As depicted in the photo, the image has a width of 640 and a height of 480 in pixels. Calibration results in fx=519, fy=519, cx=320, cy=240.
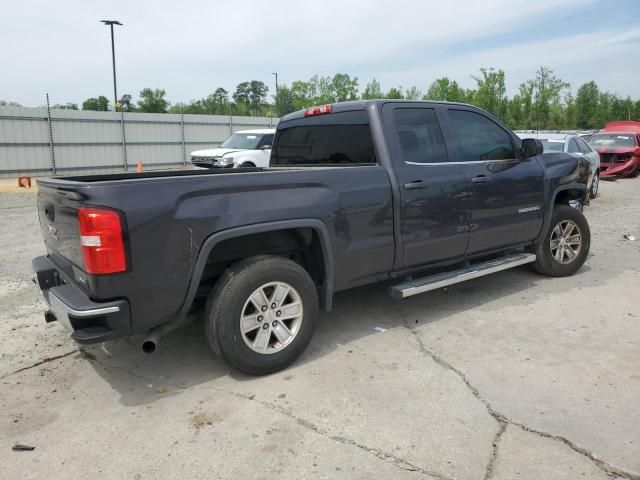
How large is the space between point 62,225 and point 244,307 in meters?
1.31

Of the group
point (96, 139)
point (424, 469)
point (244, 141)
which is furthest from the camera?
point (96, 139)

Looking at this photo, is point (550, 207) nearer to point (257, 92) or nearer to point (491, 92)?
point (491, 92)

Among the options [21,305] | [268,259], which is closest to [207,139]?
[21,305]

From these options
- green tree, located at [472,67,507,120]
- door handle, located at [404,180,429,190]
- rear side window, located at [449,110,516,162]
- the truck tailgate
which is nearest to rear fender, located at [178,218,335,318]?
the truck tailgate

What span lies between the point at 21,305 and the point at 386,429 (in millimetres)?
3923

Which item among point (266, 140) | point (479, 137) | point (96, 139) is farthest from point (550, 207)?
point (96, 139)

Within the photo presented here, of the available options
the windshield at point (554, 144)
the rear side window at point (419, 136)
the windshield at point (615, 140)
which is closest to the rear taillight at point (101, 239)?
the rear side window at point (419, 136)

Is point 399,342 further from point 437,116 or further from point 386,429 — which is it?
point 437,116

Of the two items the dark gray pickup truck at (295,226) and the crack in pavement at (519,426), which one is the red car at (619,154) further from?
the crack in pavement at (519,426)

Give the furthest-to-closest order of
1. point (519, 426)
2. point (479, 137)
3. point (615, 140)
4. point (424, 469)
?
point (615, 140) < point (479, 137) < point (519, 426) < point (424, 469)

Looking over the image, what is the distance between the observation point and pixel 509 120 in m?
40.0

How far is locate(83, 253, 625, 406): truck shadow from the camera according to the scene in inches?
145

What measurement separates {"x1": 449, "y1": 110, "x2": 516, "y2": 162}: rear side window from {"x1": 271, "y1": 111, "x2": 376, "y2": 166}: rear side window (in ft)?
3.19

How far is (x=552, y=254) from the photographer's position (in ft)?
19.1
